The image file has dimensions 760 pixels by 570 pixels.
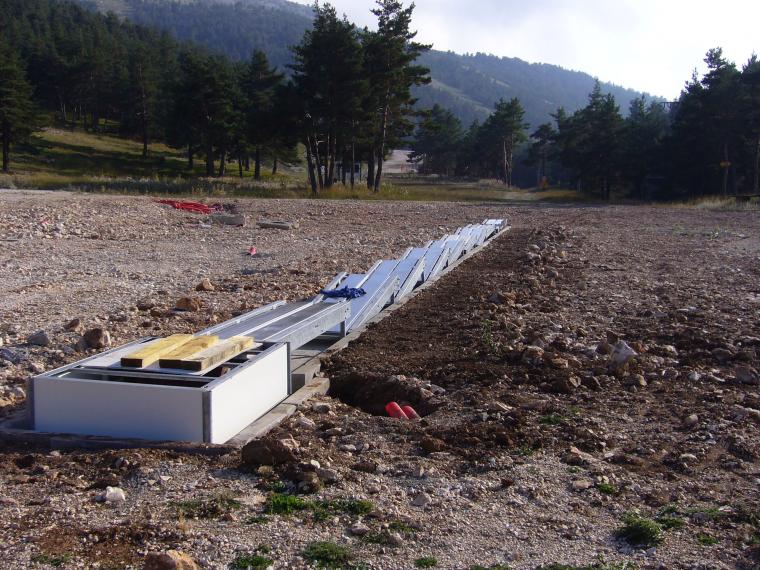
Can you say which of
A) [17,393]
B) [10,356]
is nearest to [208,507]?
[17,393]

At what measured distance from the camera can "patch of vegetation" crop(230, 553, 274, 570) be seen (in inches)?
122

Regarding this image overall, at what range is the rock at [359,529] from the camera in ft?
11.2

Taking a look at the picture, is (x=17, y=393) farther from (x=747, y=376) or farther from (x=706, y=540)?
(x=747, y=376)

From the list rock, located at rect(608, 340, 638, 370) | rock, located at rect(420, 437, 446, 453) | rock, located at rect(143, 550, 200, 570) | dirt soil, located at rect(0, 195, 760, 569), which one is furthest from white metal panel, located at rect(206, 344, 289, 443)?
rock, located at rect(608, 340, 638, 370)

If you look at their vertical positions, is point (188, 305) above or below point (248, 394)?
below

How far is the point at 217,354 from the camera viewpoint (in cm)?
488

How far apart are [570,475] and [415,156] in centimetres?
11146

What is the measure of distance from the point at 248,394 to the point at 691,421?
285cm

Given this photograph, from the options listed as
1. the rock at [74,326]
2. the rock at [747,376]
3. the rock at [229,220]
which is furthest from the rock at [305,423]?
the rock at [229,220]

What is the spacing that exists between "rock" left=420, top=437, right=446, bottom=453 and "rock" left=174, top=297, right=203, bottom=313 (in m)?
4.91

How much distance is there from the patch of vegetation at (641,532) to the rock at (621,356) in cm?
278

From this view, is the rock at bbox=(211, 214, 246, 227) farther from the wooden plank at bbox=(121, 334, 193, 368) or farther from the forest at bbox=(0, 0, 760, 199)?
the forest at bbox=(0, 0, 760, 199)

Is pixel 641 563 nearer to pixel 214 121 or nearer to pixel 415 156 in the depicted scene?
pixel 214 121

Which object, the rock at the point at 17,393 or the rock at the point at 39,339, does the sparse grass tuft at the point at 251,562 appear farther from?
the rock at the point at 39,339
